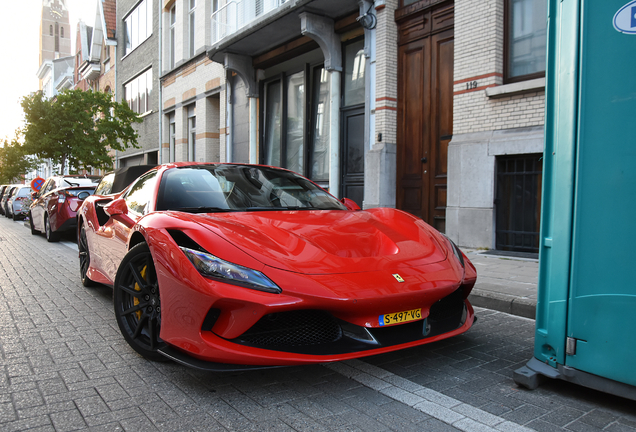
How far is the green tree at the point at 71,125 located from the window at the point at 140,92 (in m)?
2.94

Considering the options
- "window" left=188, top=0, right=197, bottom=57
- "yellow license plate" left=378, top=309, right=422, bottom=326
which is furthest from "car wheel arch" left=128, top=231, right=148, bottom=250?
"window" left=188, top=0, right=197, bottom=57

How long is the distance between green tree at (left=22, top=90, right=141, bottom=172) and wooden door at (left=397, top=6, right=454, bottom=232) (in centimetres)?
1550

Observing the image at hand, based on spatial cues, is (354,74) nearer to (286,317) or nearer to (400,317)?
(400,317)

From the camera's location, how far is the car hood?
9.32 ft

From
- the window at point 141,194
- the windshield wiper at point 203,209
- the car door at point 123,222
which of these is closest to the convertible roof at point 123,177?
the car door at point 123,222

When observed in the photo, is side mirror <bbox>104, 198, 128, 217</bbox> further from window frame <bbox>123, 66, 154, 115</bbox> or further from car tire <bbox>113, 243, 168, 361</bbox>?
window frame <bbox>123, 66, 154, 115</bbox>

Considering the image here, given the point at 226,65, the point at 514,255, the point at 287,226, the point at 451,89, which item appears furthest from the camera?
the point at 226,65

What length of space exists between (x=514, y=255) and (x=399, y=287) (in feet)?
19.6

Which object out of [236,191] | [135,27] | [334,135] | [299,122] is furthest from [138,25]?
[236,191]

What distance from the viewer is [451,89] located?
1001 cm

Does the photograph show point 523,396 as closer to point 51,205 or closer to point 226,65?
point 51,205

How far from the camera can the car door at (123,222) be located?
13.2ft

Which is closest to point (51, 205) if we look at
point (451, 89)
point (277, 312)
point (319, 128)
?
point (319, 128)

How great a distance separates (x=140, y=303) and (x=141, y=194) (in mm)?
1300
